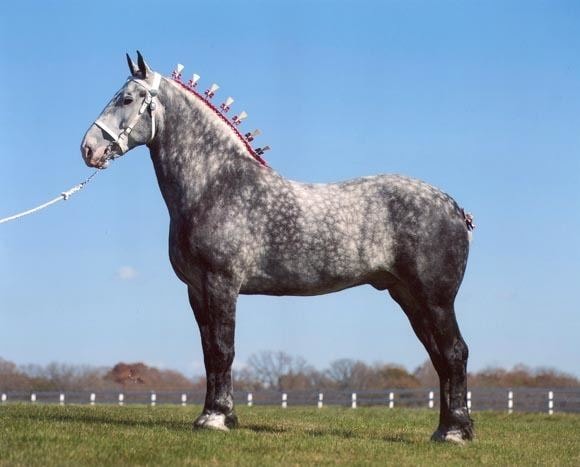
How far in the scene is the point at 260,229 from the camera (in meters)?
9.86

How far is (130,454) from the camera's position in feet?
27.5

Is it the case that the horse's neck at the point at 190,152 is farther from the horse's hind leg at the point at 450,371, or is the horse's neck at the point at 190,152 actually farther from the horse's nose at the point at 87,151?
the horse's hind leg at the point at 450,371

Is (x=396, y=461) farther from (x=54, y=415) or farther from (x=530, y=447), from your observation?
(x=54, y=415)

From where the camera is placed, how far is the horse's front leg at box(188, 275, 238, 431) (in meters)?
9.65

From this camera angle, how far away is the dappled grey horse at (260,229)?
32.1 ft

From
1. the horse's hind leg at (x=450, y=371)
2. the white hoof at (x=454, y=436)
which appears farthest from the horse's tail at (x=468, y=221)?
the white hoof at (x=454, y=436)

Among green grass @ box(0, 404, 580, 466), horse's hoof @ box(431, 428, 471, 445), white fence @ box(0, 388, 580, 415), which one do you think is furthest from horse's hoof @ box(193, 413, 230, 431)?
white fence @ box(0, 388, 580, 415)

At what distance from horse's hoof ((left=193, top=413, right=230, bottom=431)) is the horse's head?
3084mm

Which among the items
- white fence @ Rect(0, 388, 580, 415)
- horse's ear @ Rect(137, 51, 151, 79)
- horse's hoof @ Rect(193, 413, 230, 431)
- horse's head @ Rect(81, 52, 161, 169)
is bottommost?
white fence @ Rect(0, 388, 580, 415)

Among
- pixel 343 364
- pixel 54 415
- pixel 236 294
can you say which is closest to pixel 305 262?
pixel 236 294

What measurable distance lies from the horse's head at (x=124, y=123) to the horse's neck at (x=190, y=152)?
184 millimetres

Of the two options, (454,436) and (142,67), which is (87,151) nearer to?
(142,67)

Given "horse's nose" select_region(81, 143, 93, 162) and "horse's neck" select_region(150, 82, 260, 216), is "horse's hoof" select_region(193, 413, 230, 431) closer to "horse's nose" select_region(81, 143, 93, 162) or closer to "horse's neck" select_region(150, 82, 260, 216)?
"horse's neck" select_region(150, 82, 260, 216)

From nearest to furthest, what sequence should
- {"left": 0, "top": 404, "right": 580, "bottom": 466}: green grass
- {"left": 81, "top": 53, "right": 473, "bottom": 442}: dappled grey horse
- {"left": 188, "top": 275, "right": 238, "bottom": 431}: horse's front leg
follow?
{"left": 0, "top": 404, "right": 580, "bottom": 466}: green grass
{"left": 188, "top": 275, "right": 238, "bottom": 431}: horse's front leg
{"left": 81, "top": 53, "right": 473, "bottom": 442}: dappled grey horse
